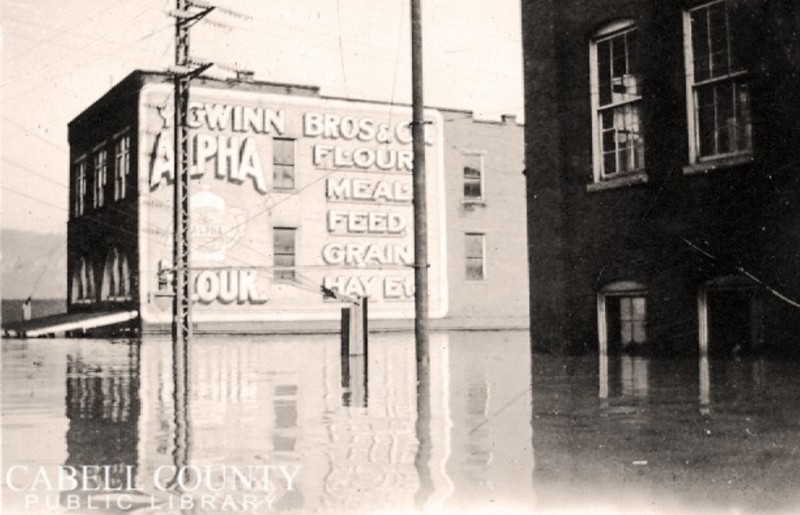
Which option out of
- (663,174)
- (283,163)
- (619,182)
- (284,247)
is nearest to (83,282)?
(284,247)

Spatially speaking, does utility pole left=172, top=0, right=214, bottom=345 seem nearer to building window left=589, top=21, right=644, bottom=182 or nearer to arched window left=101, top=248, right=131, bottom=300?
building window left=589, top=21, right=644, bottom=182

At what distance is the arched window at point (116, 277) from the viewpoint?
32.0 metres

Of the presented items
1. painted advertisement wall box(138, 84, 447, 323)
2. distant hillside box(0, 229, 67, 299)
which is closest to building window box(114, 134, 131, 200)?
painted advertisement wall box(138, 84, 447, 323)

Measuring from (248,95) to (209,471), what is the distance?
28.3 meters

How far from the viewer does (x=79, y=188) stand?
3759 cm

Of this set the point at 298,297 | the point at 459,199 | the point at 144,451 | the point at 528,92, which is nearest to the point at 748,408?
the point at 144,451

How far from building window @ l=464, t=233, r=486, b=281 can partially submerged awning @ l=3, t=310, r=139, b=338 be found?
44.2 ft

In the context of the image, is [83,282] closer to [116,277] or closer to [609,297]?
[116,277]

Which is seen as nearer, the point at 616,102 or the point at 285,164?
the point at 616,102

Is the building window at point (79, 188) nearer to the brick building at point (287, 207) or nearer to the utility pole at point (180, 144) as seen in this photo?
the brick building at point (287, 207)

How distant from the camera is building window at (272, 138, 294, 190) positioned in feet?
109

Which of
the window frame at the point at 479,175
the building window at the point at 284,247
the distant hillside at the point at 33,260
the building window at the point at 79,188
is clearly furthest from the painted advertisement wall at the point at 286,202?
the building window at the point at 79,188

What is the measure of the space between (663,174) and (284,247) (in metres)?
21.4

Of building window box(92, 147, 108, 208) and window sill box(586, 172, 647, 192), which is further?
building window box(92, 147, 108, 208)
